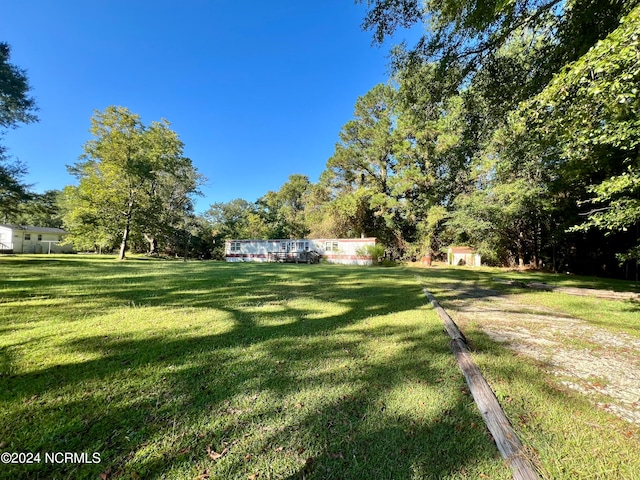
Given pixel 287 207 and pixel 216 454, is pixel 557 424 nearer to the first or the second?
pixel 216 454

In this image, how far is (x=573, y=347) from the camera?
3.17m

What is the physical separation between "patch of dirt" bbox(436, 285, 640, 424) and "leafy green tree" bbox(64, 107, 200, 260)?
20.3m

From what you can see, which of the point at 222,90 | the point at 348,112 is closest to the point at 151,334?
the point at 222,90

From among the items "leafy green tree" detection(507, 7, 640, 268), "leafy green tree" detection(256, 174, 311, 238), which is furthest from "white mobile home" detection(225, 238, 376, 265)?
"leafy green tree" detection(507, 7, 640, 268)

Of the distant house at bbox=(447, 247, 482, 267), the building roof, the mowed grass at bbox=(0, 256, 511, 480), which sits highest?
the building roof

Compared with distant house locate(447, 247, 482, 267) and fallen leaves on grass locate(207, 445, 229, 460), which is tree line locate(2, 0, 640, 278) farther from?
fallen leaves on grass locate(207, 445, 229, 460)

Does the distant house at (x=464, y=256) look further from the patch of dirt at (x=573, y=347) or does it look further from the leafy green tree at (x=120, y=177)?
the leafy green tree at (x=120, y=177)

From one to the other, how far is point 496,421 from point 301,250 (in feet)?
A: 69.4

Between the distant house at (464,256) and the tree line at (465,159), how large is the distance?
2.49ft

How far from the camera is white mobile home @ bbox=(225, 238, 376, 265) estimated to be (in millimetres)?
20534

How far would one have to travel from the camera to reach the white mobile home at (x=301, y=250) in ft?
67.4

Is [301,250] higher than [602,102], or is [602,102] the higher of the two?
[602,102]

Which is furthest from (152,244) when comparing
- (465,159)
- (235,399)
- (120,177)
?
(235,399)

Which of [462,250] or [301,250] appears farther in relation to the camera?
[301,250]
